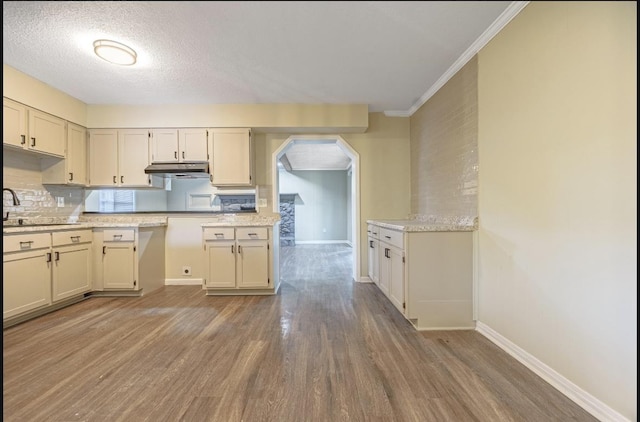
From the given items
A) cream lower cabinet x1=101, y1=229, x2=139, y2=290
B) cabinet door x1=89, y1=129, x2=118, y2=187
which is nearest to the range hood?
cabinet door x1=89, y1=129, x2=118, y2=187

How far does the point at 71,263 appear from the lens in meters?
3.00

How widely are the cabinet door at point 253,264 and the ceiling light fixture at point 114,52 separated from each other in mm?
2079

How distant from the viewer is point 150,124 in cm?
350

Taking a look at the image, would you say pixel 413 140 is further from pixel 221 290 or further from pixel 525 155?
pixel 221 290

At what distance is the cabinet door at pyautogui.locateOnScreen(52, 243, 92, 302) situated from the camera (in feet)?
9.28

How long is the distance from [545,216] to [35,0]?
8.54 feet

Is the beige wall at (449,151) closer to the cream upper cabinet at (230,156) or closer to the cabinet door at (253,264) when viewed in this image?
the cabinet door at (253,264)

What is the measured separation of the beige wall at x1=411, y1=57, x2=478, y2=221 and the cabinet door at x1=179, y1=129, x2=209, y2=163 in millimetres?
2799

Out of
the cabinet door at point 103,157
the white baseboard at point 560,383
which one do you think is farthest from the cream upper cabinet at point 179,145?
the white baseboard at point 560,383

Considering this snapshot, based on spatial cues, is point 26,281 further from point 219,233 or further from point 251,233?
point 251,233

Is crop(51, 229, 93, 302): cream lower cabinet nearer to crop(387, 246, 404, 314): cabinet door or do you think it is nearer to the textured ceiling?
the textured ceiling

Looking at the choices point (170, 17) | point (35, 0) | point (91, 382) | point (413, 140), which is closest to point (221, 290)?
point (91, 382)

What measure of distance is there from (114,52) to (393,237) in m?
2.93

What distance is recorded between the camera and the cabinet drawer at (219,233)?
332 cm
